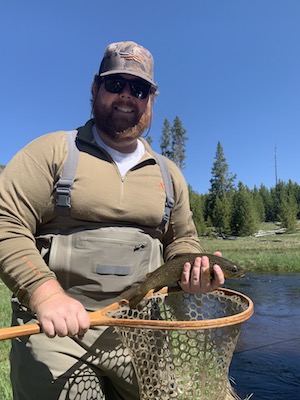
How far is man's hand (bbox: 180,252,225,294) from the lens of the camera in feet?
8.36

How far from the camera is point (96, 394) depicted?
8.34ft

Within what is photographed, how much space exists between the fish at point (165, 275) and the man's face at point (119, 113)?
0.93m

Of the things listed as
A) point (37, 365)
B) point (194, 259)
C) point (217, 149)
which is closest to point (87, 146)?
point (194, 259)

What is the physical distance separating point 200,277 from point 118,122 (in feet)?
3.85

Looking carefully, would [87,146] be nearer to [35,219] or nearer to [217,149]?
[35,219]

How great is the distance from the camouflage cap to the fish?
4.20ft

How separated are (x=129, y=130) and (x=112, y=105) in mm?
217

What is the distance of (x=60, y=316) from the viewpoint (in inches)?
75.1

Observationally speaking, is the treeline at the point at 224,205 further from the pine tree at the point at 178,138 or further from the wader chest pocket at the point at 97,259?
the wader chest pocket at the point at 97,259

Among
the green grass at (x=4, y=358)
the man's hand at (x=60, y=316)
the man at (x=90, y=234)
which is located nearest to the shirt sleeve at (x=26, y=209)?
the man at (x=90, y=234)

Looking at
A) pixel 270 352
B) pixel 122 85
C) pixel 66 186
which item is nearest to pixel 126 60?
pixel 122 85

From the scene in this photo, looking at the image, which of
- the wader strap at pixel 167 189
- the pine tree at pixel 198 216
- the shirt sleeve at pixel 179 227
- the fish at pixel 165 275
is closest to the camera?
the fish at pixel 165 275

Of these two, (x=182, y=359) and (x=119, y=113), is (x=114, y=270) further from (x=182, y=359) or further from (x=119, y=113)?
(x=119, y=113)

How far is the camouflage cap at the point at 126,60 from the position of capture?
9.12ft
